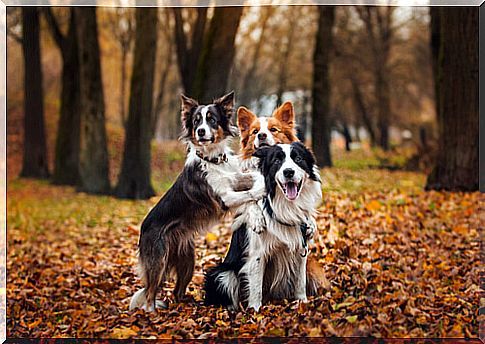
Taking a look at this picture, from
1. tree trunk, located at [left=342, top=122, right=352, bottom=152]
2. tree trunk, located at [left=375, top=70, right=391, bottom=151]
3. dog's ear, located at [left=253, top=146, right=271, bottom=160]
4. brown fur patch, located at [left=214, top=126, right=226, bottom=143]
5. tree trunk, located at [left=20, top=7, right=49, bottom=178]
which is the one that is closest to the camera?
dog's ear, located at [left=253, top=146, right=271, bottom=160]

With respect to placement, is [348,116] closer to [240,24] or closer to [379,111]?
[379,111]

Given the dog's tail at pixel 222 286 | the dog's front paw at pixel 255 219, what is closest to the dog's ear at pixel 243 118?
the dog's front paw at pixel 255 219

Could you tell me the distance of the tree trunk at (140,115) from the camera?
8242 millimetres

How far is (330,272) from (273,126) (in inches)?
60.9

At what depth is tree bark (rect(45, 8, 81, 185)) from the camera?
1083 centimetres

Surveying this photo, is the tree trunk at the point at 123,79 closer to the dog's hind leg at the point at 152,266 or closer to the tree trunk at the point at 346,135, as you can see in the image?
the tree trunk at the point at 346,135

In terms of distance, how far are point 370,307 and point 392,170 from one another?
2831 millimetres

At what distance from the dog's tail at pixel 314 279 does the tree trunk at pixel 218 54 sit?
224 cm

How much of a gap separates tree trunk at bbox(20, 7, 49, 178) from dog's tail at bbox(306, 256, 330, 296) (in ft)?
21.2

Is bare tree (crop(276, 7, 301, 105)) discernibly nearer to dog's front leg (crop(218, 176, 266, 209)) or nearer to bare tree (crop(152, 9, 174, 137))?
bare tree (crop(152, 9, 174, 137))

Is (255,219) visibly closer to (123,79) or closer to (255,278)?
(255,278)

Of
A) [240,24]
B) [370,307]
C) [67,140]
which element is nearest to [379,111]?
[240,24]

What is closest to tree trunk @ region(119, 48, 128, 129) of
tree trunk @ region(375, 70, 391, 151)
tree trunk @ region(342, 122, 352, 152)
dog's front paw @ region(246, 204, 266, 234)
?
tree trunk @ region(342, 122, 352, 152)

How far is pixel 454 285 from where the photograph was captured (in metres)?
6.07
